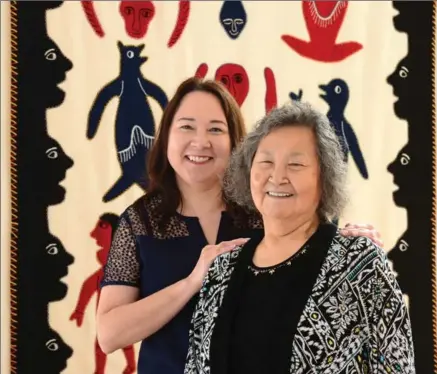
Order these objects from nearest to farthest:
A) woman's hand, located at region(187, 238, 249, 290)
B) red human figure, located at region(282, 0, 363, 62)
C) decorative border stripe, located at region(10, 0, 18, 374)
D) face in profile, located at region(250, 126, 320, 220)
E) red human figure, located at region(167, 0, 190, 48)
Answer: face in profile, located at region(250, 126, 320, 220), woman's hand, located at region(187, 238, 249, 290), decorative border stripe, located at region(10, 0, 18, 374), red human figure, located at region(167, 0, 190, 48), red human figure, located at region(282, 0, 363, 62)

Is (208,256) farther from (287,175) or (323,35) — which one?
(323,35)

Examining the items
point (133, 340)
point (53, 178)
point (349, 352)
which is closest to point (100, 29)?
point (53, 178)

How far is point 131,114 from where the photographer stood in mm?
3008

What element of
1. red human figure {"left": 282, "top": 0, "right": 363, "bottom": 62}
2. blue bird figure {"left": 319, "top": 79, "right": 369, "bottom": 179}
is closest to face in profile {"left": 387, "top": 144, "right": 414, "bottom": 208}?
blue bird figure {"left": 319, "top": 79, "right": 369, "bottom": 179}

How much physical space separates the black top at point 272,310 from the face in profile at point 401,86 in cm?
178

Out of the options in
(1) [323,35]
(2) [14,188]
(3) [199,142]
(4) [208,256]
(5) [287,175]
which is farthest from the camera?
(1) [323,35]

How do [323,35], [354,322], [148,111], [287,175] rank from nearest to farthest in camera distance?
1. [354,322]
2. [287,175]
3. [148,111]
4. [323,35]

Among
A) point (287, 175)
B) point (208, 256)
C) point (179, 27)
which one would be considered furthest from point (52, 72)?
point (287, 175)

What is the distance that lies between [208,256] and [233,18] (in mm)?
1550

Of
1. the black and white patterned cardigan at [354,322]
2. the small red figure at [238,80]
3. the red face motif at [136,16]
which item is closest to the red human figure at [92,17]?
the red face motif at [136,16]

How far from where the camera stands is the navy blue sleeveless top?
204cm

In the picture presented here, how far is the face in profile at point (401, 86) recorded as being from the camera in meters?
3.22

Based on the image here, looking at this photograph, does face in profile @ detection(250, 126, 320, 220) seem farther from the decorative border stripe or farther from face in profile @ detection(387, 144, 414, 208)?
face in profile @ detection(387, 144, 414, 208)

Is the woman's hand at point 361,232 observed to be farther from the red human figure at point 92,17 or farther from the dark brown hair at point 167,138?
the red human figure at point 92,17
